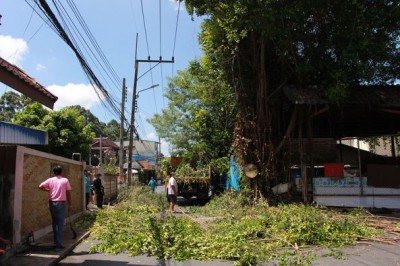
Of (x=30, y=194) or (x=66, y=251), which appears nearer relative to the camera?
(x=66, y=251)

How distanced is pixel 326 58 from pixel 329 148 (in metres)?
3.82

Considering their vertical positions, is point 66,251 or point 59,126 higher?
point 59,126

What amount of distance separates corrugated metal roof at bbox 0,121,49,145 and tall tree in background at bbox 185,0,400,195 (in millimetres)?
7973

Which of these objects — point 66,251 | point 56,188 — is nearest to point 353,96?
point 56,188

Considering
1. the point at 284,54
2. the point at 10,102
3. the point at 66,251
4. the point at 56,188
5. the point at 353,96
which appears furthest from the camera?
the point at 10,102

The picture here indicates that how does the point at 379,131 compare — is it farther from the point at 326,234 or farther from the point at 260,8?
the point at 326,234

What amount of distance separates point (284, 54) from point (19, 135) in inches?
427

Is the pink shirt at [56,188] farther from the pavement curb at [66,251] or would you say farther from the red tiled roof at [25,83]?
the red tiled roof at [25,83]

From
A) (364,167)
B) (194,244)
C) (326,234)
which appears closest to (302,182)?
(364,167)

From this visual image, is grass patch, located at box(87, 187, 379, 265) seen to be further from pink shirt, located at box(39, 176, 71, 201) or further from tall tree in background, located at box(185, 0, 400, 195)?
tall tree in background, located at box(185, 0, 400, 195)

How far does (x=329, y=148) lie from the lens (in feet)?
55.9

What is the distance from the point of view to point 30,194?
997cm

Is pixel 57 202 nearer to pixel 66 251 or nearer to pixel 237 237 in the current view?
pixel 66 251

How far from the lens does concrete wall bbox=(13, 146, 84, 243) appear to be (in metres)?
8.80
